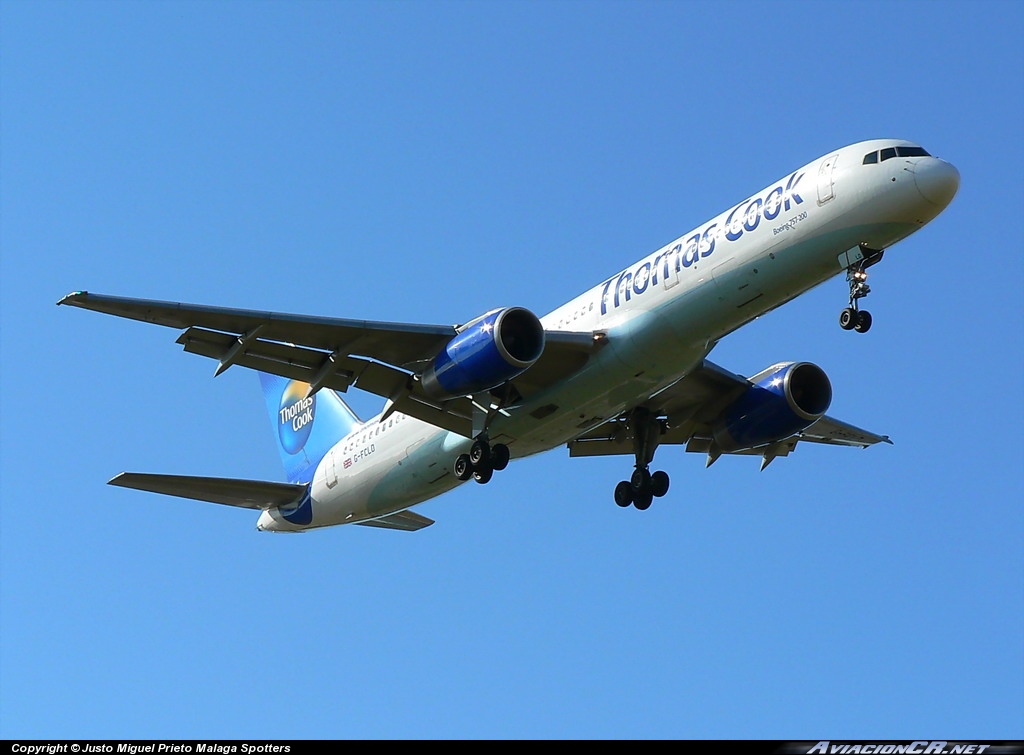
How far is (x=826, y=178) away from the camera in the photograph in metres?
28.0

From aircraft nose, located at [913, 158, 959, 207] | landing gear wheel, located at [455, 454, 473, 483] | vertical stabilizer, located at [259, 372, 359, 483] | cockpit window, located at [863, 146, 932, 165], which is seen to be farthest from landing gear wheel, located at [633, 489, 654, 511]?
aircraft nose, located at [913, 158, 959, 207]

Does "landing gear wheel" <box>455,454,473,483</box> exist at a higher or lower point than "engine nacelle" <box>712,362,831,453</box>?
lower

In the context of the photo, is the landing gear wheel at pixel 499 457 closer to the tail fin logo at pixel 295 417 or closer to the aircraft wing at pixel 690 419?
the aircraft wing at pixel 690 419

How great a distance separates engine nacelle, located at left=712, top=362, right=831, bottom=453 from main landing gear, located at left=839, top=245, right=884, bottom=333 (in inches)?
227

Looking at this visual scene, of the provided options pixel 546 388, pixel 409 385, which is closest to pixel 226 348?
pixel 409 385

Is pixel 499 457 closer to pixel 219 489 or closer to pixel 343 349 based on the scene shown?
pixel 343 349

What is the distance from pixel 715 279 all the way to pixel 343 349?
779cm

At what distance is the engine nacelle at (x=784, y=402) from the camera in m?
33.5

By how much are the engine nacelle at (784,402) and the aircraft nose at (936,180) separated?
7127 millimetres

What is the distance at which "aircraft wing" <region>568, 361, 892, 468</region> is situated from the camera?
3406 centimetres

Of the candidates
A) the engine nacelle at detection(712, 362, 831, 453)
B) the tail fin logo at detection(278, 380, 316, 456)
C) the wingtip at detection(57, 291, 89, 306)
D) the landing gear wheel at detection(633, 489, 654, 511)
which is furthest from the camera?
the tail fin logo at detection(278, 380, 316, 456)

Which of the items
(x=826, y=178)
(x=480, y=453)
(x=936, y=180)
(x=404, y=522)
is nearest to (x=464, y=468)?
(x=480, y=453)

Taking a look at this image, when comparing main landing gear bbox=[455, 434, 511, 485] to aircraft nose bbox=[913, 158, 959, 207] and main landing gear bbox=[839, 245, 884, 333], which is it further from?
aircraft nose bbox=[913, 158, 959, 207]

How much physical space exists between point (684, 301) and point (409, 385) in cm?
642
